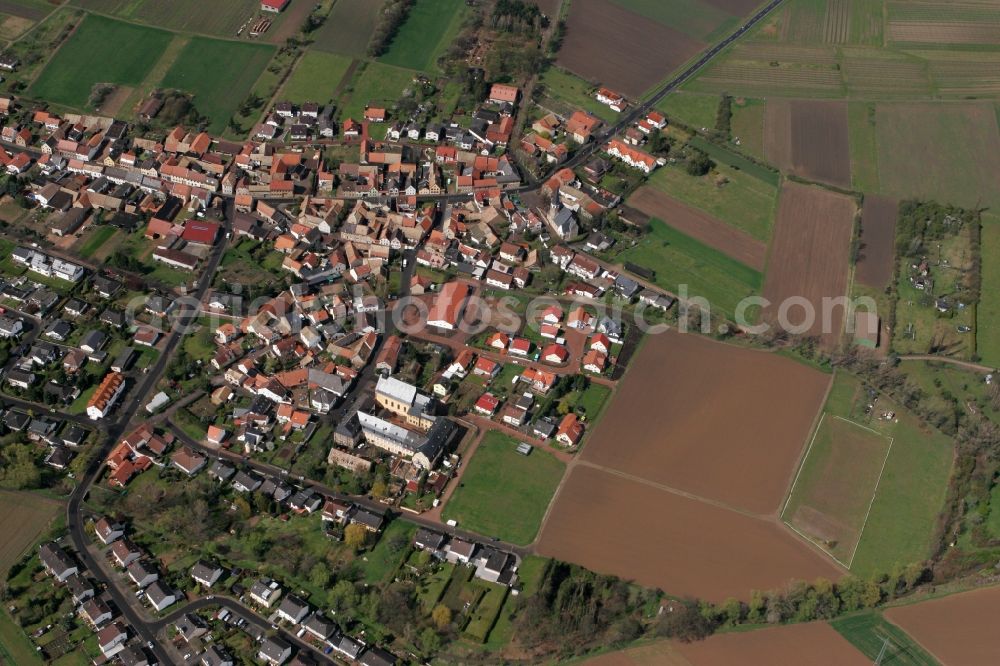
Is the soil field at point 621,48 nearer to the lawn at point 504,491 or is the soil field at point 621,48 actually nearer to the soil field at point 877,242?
the soil field at point 877,242

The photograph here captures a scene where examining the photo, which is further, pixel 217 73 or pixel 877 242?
pixel 217 73

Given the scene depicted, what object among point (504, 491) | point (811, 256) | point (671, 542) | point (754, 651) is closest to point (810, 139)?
point (811, 256)

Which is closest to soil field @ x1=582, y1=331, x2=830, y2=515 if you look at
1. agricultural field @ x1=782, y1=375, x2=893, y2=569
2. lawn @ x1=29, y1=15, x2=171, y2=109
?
agricultural field @ x1=782, y1=375, x2=893, y2=569

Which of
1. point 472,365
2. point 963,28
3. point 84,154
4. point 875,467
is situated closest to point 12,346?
point 84,154

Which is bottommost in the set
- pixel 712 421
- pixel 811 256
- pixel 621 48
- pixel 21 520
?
pixel 21 520

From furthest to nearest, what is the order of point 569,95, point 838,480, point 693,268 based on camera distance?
point 569,95 < point 693,268 < point 838,480

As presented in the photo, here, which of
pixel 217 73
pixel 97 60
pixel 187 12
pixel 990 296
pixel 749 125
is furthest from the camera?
pixel 187 12

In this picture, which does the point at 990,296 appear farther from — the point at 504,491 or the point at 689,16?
the point at 689,16
